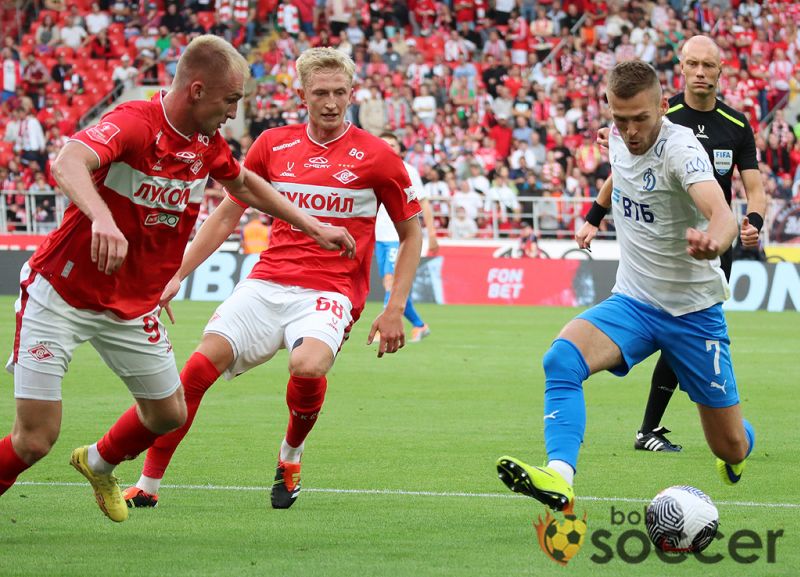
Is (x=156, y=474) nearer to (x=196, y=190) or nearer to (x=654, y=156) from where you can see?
(x=196, y=190)

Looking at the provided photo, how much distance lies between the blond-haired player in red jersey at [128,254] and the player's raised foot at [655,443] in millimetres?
4173

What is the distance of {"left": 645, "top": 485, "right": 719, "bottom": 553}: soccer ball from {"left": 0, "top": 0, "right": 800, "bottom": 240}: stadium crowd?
835 inches

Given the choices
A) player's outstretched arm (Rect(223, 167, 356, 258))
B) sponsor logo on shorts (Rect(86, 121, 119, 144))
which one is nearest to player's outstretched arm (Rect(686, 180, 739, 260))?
player's outstretched arm (Rect(223, 167, 356, 258))

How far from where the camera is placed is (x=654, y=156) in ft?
21.3

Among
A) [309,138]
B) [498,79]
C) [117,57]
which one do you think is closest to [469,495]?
[309,138]

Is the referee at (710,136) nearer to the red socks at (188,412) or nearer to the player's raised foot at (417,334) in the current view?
the red socks at (188,412)

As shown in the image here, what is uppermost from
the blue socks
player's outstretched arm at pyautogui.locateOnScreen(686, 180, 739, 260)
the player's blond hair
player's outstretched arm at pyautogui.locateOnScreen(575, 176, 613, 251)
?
the player's blond hair

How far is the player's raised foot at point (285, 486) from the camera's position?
688cm

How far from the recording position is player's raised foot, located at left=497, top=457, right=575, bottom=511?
548 centimetres

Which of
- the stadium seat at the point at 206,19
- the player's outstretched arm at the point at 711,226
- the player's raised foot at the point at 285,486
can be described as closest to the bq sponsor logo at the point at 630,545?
the player's outstretched arm at the point at 711,226

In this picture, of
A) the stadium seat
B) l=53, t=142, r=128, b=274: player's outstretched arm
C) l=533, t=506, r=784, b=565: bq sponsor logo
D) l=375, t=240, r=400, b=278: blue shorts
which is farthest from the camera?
the stadium seat

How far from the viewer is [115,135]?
5352mm

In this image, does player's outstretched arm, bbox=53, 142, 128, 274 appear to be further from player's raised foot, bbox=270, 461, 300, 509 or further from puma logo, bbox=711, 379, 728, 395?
puma logo, bbox=711, 379, 728, 395

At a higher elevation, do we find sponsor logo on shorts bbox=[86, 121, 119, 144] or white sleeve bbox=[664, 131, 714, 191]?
sponsor logo on shorts bbox=[86, 121, 119, 144]
